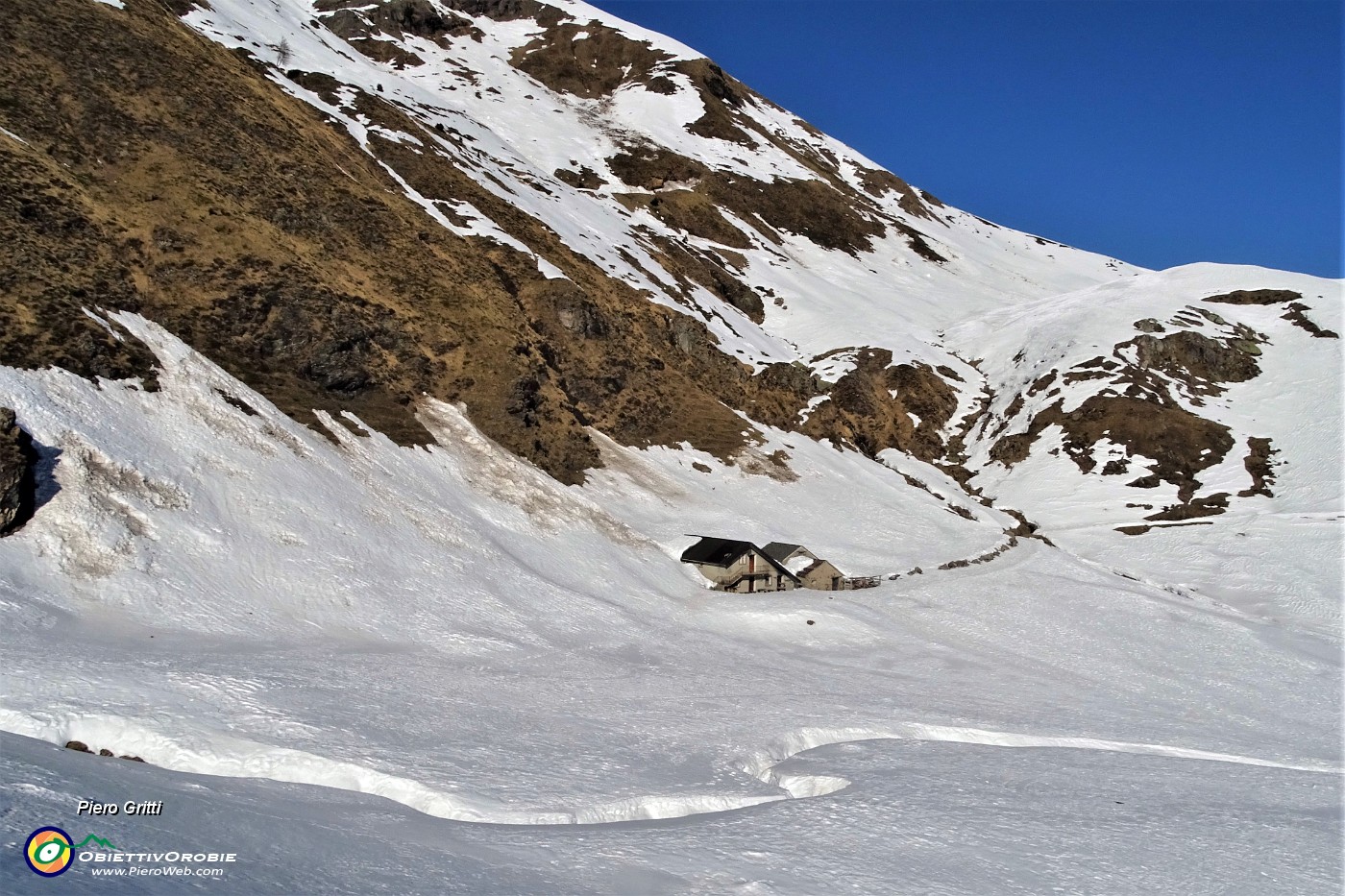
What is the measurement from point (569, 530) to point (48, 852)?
3778 cm

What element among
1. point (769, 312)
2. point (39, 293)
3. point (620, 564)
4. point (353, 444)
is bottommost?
point (620, 564)

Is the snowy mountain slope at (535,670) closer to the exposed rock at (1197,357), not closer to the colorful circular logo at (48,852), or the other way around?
the colorful circular logo at (48,852)

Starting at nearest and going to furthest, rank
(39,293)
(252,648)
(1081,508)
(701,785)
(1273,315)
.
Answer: (701,785) → (252,648) → (39,293) → (1081,508) → (1273,315)

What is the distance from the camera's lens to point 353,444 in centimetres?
4459

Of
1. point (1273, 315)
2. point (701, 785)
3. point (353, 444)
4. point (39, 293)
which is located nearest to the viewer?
point (701, 785)

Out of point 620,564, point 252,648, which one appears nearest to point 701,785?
point 252,648

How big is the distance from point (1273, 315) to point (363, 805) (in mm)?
125388

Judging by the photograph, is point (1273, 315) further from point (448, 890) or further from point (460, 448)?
point (448, 890)

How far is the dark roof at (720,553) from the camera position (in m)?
49.1

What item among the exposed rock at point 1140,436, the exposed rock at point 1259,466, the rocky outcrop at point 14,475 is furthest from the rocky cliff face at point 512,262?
the rocky outcrop at point 14,475

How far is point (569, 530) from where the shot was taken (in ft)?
158

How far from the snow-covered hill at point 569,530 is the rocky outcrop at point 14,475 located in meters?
0.18

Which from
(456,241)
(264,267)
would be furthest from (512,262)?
(264,267)

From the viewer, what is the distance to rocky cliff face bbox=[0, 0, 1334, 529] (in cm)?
4825
